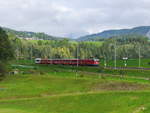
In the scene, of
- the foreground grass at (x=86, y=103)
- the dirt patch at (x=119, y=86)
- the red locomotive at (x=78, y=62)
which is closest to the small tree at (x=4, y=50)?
the foreground grass at (x=86, y=103)

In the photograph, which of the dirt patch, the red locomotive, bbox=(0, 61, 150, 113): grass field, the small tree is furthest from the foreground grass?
the red locomotive

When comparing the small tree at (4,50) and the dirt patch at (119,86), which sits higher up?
the small tree at (4,50)

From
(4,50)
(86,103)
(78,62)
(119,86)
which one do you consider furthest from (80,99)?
(78,62)

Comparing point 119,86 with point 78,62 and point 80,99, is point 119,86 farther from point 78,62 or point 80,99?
point 78,62

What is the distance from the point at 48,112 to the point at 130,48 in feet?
530

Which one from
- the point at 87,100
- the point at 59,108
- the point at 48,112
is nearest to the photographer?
the point at 48,112

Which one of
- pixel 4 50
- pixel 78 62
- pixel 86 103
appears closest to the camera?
pixel 86 103

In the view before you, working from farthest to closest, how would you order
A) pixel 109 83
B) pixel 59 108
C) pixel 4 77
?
1. pixel 4 77
2. pixel 109 83
3. pixel 59 108

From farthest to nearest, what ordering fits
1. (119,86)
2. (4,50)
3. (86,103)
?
1. (4,50)
2. (119,86)
3. (86,103)

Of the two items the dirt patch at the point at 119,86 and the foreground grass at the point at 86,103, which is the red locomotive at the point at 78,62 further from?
the foreground grass at the point at 86,103

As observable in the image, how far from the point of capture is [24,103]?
141ft

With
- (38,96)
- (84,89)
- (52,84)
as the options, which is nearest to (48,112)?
(38,96)

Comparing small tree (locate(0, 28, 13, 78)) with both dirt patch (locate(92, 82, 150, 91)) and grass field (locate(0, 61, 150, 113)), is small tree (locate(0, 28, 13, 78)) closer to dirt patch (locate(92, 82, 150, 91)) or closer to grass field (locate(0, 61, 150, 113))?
grass field (locate(0, 61, 150, 113))

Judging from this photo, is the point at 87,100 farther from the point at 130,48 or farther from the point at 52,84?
the point at 130,48
